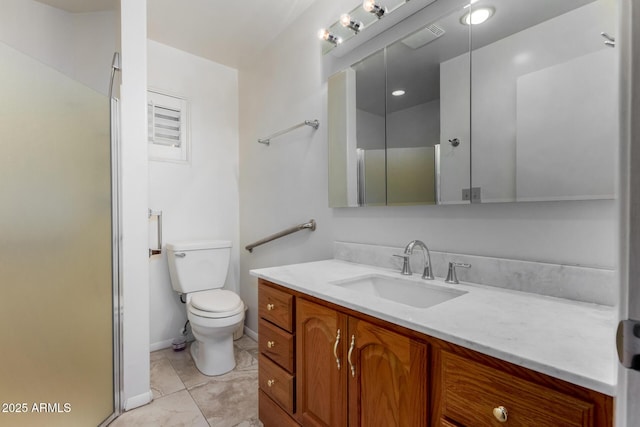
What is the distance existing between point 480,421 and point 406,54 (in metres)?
1.41

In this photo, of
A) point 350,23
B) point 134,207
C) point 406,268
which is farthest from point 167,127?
point 406,268

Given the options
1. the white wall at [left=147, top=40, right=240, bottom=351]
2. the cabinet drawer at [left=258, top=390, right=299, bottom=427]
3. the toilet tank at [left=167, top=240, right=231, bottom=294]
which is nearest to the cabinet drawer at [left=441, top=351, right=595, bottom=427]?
the cabinet drawer at [left=258, top=390, right=299, bottom=427]

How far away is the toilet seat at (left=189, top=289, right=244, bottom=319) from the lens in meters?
1.84

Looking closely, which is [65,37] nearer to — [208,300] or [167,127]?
[167,127]

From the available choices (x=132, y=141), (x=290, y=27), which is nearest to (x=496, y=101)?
(x=290, y=27)

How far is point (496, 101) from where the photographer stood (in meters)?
1.05

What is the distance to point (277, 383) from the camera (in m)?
1.27

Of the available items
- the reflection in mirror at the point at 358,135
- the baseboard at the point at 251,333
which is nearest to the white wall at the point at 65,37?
the reflection in mirror at the point at 358,135

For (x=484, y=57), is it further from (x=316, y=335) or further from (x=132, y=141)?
(x=132, y=141)

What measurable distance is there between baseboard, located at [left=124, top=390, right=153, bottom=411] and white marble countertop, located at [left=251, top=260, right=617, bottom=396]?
131 cm

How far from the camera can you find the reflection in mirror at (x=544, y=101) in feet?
2.78

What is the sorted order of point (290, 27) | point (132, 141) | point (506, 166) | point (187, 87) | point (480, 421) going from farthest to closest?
point (187, 87) → point (290, 27) → point (132, 141) → point (506, 166) → point (480, 421)

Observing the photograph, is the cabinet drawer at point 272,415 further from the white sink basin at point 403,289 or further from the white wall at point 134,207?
the white wall at point 134,207

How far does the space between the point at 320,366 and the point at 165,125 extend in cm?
223
